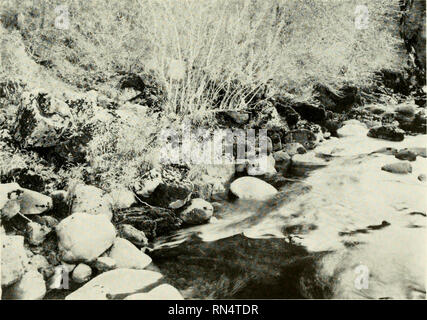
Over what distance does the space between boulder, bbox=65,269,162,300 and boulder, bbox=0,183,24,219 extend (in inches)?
44.2

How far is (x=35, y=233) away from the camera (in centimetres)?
391

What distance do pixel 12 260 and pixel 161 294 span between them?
4.49 feet

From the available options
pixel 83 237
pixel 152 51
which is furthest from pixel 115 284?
pixel 152 51

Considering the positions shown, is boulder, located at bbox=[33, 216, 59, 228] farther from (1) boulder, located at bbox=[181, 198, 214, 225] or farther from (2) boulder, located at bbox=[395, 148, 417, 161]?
(2) boulder, located at bbox=[395, 148, 417, 161]

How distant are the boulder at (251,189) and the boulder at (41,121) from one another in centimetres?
270

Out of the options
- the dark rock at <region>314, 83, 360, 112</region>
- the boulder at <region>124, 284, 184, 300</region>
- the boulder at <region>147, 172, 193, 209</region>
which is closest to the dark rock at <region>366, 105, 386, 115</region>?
the dark rock at <region>314, 83, 360, 112</region>

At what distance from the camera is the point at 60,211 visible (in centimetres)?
446

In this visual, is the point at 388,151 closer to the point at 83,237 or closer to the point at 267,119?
the point at 267,119

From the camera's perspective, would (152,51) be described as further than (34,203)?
Yes

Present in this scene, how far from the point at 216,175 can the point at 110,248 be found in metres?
2.75

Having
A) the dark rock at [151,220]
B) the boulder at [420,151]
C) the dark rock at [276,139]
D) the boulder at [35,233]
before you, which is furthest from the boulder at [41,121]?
the boulder at [420,151]
